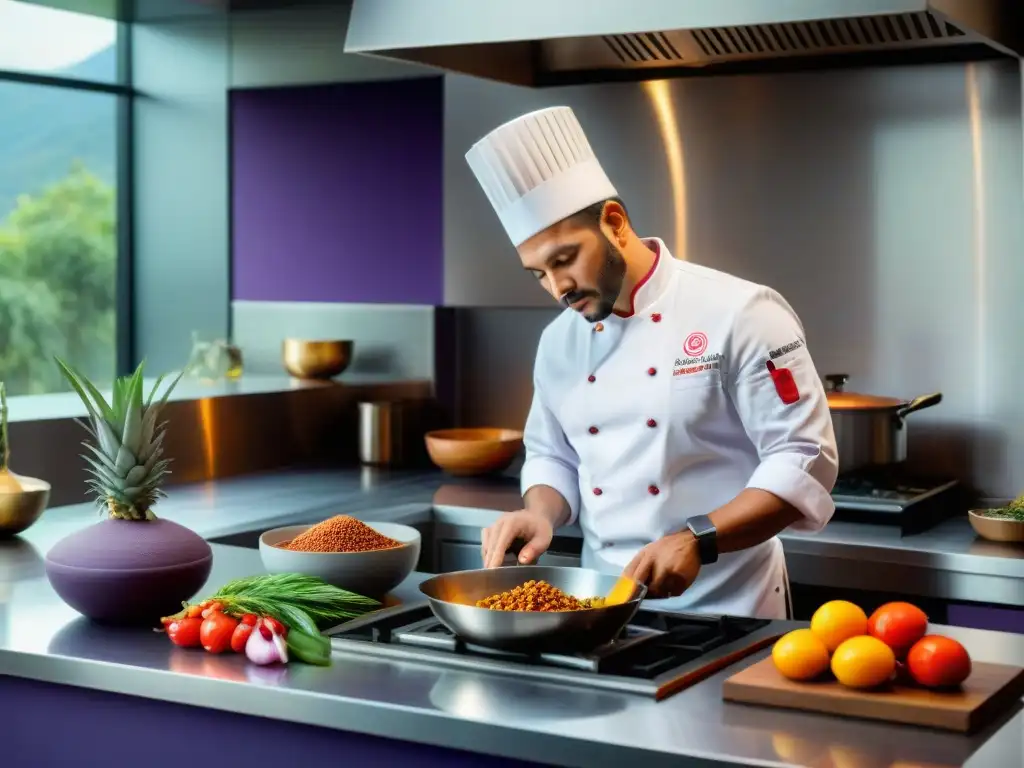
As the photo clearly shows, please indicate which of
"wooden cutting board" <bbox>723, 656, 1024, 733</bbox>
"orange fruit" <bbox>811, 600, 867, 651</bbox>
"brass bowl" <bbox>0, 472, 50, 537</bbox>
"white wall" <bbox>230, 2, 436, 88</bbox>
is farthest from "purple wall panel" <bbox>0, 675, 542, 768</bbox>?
"white wall" <bbox>230, 2, 436, 88</bbox>

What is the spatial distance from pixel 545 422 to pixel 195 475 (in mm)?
1481

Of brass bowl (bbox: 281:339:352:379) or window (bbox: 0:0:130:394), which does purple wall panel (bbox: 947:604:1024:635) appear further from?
window (bbox: 0:0:130:394)

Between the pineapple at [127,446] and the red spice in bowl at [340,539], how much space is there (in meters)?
0.24

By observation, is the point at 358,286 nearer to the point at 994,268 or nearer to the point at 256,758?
the point at 994,268

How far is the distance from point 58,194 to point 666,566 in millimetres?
3911

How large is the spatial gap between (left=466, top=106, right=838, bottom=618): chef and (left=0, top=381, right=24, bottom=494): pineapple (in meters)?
1.08

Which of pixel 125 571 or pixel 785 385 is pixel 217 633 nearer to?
pixel 125 571

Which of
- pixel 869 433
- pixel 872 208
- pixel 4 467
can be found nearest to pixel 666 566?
pixel 869 433

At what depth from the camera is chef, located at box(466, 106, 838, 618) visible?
232cm

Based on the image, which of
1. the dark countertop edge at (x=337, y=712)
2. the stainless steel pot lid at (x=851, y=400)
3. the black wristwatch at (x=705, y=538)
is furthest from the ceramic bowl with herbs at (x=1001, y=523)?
the dark countertop edge at (x=337, y=712)

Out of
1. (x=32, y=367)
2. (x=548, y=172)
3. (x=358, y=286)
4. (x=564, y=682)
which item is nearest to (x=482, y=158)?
(x=548, y=172)

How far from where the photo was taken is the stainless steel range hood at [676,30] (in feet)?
8.36

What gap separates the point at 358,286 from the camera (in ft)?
15.2

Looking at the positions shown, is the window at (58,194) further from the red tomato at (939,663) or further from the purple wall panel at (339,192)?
the red tomato at (939,663)
